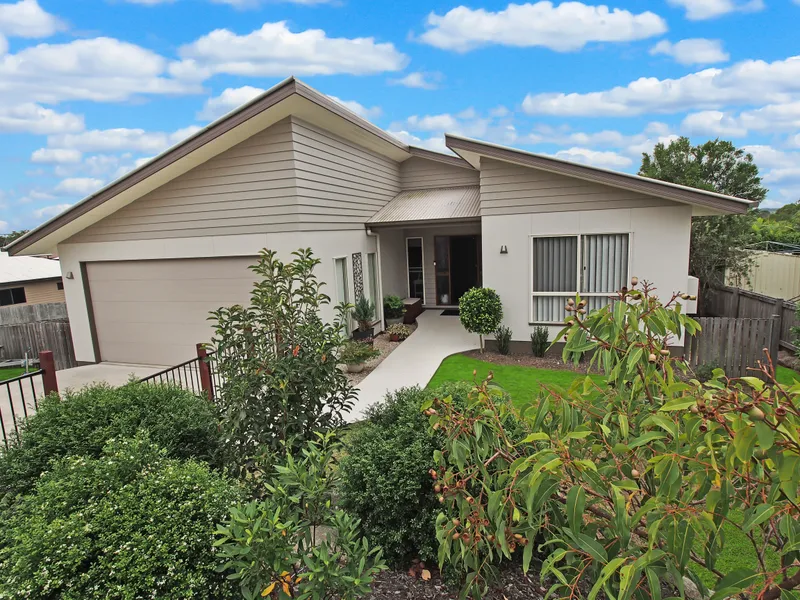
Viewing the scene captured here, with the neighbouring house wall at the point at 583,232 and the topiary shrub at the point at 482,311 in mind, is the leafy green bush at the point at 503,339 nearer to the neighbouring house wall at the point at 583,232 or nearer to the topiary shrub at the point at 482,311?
the neighbouring house wall at the point at 583,232

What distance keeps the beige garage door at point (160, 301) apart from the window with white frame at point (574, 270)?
20.3 feet

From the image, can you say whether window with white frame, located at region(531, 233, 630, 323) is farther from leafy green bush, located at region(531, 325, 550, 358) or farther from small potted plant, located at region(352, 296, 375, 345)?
small potted plant, located at region(352, 296, 375, 345)

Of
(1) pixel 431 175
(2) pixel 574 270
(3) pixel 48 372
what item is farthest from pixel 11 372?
(2) pixel 574 270

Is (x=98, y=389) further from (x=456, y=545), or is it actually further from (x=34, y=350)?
(x=34, y=350)

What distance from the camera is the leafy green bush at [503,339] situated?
9.83m

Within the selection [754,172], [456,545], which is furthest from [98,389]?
[754,172]

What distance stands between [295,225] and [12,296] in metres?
19.8

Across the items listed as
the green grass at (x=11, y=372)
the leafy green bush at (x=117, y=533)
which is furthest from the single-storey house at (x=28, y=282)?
the leafy green bush at (x=117, y=533)

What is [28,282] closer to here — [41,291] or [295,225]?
[41,291]

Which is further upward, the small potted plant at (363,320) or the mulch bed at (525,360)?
the small potted plant at (363,320)

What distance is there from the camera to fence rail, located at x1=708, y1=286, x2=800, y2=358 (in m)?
9.13

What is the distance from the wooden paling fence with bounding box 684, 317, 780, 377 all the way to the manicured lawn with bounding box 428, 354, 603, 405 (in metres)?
2.37

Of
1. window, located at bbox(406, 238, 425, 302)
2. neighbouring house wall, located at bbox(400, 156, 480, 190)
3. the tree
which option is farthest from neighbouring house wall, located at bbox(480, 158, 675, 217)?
the tree

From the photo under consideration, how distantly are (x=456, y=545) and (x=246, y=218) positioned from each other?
26.4 feet
